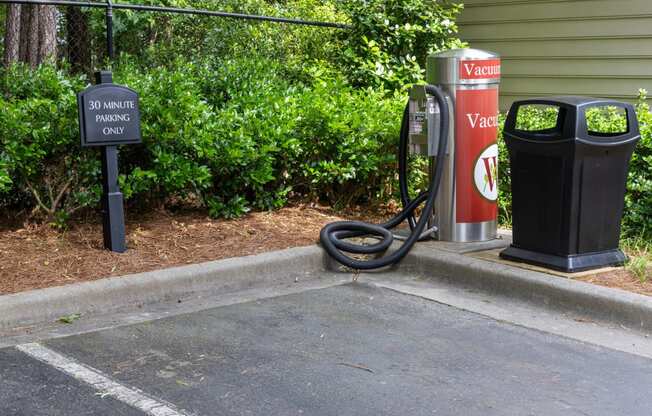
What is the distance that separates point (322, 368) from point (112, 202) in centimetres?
254

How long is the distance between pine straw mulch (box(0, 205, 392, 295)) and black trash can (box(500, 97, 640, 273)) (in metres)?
1.80

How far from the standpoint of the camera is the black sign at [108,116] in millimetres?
6266

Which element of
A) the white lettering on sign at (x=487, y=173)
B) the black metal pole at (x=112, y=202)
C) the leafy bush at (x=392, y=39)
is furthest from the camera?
the leafy bush at (x=392, y=39)

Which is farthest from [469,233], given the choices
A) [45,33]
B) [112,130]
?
[45,33]

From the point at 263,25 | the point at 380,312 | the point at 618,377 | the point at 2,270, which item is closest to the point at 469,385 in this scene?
the point at 618,377

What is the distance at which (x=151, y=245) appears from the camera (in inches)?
268

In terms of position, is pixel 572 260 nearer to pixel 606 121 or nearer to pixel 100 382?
pixel 606 121

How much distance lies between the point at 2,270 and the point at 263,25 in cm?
533

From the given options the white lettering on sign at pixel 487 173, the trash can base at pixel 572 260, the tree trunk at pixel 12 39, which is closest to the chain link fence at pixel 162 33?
the tree trunk at pixel 12 39

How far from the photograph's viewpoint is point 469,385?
4473 millimetres

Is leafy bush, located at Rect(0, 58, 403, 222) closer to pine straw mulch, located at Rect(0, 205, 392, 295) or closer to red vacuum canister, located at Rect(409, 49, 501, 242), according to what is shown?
pine straw mulch, located at Rect(0, 205, 392, 295)

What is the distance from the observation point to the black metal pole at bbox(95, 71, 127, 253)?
21.4 ft

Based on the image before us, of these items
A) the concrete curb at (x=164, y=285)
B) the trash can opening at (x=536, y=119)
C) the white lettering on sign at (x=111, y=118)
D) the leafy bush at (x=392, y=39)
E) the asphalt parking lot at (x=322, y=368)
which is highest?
the leafy bush at (x=392, y=39)

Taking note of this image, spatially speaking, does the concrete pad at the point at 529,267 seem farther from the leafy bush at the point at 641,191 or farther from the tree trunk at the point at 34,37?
the tree trunk at the point at 34,37
